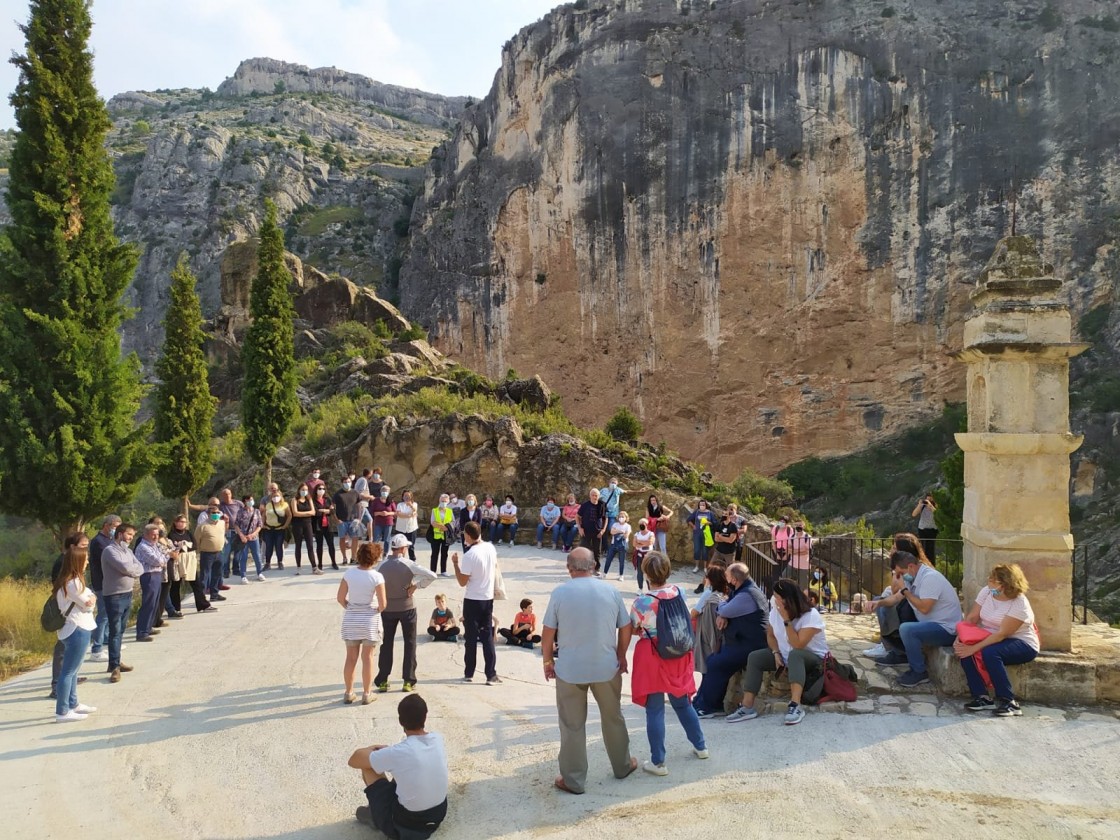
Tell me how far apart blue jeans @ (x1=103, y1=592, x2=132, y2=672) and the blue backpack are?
5.65m

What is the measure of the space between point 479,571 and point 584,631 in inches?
105

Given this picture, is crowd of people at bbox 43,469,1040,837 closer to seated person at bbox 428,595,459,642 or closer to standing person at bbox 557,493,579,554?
seated person at bbox 428,595,459,642

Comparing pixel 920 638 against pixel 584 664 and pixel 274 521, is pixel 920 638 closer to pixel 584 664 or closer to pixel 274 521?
pixel 584 664

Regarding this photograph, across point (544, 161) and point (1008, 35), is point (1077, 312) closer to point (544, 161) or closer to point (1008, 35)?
point (1008, 35)

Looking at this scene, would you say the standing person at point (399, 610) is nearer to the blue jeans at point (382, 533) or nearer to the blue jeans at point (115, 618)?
the blue jeans at point (115, 618)

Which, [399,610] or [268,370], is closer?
[399,610]

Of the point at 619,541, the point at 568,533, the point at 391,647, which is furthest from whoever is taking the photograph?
the point at 568,533

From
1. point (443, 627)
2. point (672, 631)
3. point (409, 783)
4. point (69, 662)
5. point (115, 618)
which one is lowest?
point (443, 627)

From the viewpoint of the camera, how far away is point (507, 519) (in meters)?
16.8

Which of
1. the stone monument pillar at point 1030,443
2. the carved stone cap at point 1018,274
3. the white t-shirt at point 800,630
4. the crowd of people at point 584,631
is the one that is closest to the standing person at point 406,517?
the crowd of people at point 584,631

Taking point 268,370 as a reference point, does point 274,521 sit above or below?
below

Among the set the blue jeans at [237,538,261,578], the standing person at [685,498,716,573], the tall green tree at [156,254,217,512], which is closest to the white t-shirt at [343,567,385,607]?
the blue jeans at [237,538,261,578]

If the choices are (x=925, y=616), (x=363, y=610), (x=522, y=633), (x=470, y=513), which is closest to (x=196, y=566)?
(x=522, y=633)

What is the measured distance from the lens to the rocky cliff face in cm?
3819
